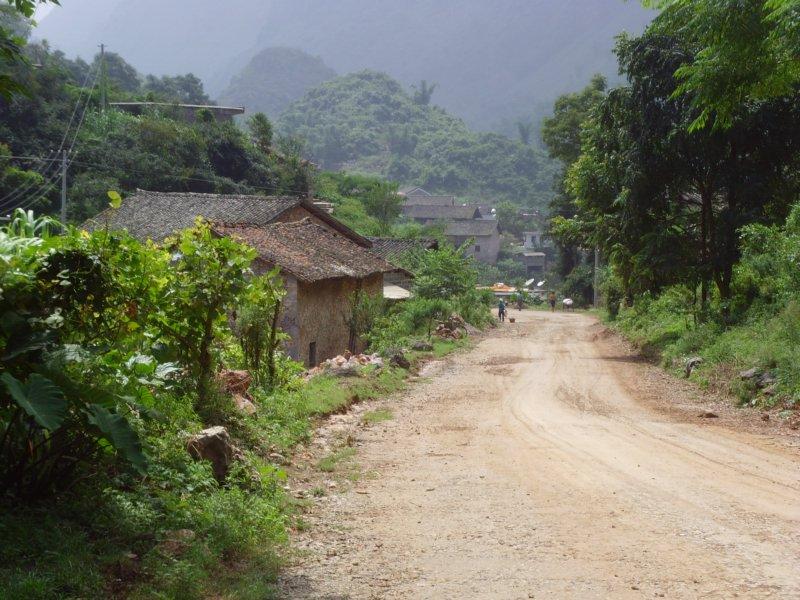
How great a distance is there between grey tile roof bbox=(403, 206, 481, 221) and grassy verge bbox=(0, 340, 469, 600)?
4252 inches

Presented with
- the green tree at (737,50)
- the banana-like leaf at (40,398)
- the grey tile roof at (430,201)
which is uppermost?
the grey tile roof at (430,201)

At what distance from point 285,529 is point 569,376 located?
15.0 meters

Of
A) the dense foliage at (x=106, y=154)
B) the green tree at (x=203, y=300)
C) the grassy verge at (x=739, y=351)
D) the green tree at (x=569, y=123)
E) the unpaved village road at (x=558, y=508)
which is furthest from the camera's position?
the green tree at (x=569, y=123)

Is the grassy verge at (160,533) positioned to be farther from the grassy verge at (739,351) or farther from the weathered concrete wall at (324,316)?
the weathered concrete wall at (324,316)

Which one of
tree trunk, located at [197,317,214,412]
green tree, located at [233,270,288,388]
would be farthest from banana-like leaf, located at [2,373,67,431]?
green tree, located at [233,270,288,388]

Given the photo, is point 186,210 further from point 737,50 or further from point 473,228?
point 473,228

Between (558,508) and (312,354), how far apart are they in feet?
61.8

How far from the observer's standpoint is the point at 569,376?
22391 millimetres

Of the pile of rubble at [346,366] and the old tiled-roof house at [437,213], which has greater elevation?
the old tiled-roof house at [437,213]

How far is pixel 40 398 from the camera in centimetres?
576

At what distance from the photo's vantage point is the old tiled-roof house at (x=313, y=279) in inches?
1013

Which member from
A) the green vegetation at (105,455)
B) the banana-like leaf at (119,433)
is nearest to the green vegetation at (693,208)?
the green vegetation at (105,455)

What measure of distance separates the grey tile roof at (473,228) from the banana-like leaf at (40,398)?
338 feet

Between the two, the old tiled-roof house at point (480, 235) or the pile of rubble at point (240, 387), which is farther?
the old tiled-roof house at point (480, 235)
